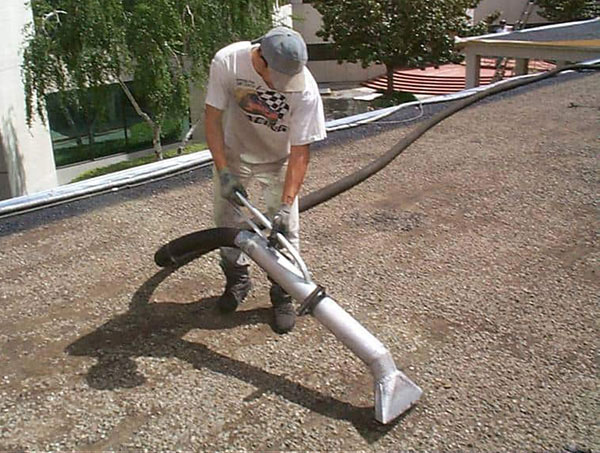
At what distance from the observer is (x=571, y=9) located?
89.0ft

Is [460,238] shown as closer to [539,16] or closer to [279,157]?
[279,157]

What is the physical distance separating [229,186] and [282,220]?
34 cm

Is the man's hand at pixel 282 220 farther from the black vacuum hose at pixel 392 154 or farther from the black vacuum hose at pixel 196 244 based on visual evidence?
the black vacuum hose at pixel 392 154

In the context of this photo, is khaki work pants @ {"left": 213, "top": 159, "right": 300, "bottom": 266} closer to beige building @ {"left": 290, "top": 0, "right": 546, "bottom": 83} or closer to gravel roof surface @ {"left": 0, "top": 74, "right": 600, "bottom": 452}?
gravel roof surface @ {"left": 0, "top": 74, "right": 600, "bottom": 452}

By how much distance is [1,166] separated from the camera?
12.5m

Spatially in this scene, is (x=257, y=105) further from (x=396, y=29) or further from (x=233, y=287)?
(x=396, y=29)

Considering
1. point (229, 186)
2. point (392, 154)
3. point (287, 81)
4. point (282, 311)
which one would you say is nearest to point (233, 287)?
point (282, 311)

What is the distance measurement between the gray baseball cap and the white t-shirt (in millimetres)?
73

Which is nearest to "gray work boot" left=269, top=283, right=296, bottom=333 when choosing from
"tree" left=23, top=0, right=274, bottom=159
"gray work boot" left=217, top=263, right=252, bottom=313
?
"gray work boot" left=217, top=263, right=252, bottom=313

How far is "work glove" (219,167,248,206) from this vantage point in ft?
9.70

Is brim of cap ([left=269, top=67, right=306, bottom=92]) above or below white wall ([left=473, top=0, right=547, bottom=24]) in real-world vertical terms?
below

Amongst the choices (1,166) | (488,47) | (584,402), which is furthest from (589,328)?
(488,47)

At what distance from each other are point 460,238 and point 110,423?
2.78 m

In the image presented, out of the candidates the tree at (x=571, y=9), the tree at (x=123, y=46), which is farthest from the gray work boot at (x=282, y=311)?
the tree at (x=571, y=9)
